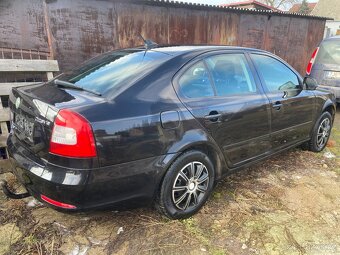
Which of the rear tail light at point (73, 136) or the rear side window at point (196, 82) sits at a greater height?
the rear side window at point (196, 82)

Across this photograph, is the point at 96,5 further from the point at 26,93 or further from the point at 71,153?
the point at 71,153

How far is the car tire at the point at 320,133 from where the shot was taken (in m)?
4.42

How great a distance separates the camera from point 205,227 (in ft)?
8.96

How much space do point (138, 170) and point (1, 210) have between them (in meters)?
1.56

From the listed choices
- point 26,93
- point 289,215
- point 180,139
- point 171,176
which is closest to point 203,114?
point 180,139

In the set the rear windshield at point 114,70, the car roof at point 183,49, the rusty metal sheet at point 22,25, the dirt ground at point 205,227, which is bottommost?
the dirt ground at point 205,227

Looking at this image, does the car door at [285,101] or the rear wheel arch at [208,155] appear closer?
the rear wheel arch at [208,155]

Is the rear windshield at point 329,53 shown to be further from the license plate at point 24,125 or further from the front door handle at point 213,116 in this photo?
the license plate at point 24,125

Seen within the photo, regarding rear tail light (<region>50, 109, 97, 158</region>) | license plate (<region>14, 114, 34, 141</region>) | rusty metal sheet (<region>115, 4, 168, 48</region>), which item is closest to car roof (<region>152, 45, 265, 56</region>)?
rear tail light (<region>50, 109, 97, 158</region>)

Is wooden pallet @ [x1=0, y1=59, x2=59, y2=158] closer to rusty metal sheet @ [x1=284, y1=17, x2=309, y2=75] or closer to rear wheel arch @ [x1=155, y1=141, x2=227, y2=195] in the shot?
rear wheel arch @ [x1=155, y1=141, x2=227, y2=195]

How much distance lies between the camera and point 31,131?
7.63 ft

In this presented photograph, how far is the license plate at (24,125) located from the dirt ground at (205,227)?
832 millimetres

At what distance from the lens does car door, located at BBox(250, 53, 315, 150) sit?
137 inches

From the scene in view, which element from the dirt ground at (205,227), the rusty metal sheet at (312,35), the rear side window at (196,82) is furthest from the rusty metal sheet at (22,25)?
the rusty metal sheet at (312,35)
